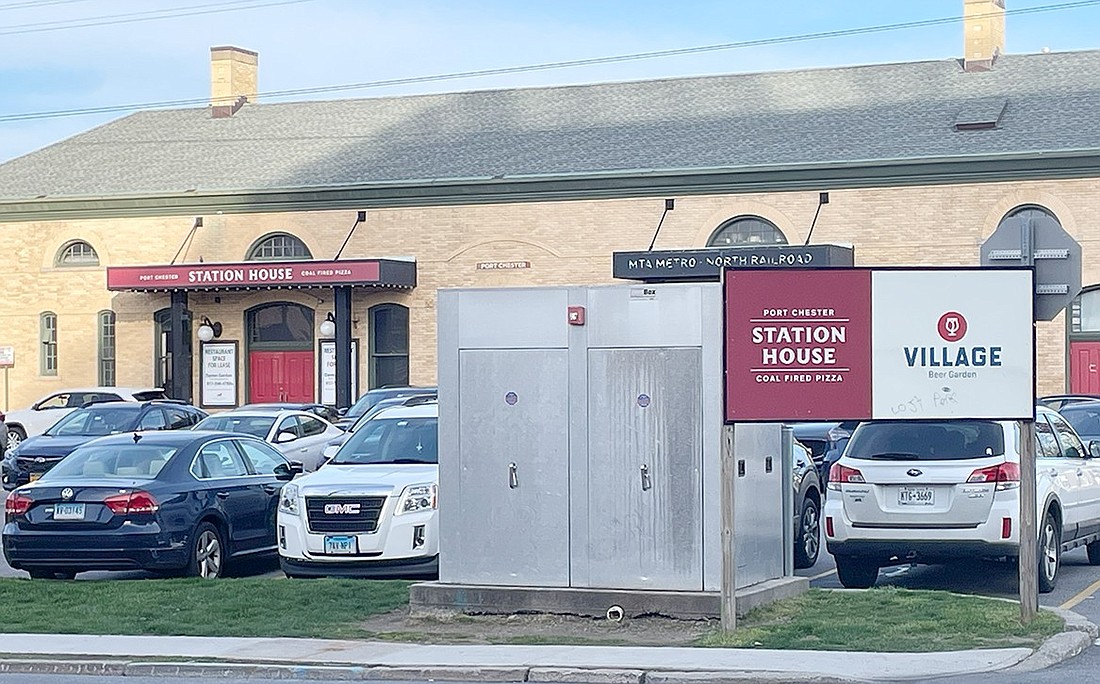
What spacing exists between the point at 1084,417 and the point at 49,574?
14.5 meters

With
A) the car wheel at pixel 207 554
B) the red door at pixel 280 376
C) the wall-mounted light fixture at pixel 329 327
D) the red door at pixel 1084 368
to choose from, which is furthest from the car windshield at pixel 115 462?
the red door at pixel 280 376

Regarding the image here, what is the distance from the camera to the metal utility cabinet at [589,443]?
12.9 meters

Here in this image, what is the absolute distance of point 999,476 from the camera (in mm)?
14594

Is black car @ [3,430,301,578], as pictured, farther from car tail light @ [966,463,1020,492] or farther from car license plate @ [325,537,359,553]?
car tail light @ [966,463,1020,492]

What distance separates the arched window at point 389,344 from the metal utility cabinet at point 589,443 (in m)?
28.7

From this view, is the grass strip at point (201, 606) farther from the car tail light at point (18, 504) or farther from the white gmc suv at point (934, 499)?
the white gmc suv at point (934, 499)

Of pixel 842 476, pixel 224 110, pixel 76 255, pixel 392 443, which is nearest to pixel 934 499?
pixel 842 476

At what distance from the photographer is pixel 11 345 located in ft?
150

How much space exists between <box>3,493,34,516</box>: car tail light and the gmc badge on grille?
2845 millimetres

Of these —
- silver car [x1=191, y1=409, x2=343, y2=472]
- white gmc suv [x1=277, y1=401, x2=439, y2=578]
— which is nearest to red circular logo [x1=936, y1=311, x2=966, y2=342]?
white gmc suv [x1=277, y1=401, x2=439, y2=578]

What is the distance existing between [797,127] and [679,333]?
2957cm

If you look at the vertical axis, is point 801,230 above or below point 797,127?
below

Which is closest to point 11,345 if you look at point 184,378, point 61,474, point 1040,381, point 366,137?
point 184,378

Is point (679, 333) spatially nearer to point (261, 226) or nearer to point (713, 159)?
point (713, 159)
